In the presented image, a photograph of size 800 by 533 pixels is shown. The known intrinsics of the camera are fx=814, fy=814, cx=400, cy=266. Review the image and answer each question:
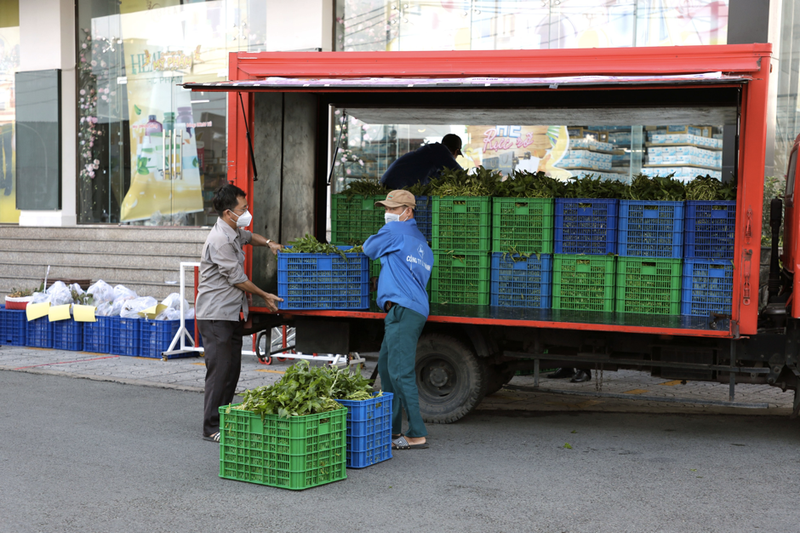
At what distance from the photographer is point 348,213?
824cm

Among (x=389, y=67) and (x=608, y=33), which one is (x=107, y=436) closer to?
(x=389, y=67)

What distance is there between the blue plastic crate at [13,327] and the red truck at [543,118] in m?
5.61

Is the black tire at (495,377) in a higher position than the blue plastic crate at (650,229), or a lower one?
lower

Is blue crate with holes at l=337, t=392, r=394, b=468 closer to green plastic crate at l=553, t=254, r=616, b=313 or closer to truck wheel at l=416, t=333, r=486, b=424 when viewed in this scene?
truck wheel at l=416, t=333, r=486, b=424

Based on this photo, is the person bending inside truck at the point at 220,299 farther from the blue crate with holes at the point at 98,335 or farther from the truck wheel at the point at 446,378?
the blue crate with holes at the point at 98,335

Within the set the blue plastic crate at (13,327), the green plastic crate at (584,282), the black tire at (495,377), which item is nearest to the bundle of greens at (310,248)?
the black tire at (495,377)

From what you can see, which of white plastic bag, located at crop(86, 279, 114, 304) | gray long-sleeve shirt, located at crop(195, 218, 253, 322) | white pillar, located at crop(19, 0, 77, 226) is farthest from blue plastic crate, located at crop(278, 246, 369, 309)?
white pillar, located at crop(19, 0, 77, 226)

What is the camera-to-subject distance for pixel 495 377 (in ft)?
25.3

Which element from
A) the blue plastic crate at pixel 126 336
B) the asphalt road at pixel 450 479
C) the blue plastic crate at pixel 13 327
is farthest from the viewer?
the blue plastic crate at pixel 13 327

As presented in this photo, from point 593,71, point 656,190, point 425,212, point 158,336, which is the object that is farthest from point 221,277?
point 158,336

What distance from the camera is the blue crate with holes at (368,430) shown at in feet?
19.0

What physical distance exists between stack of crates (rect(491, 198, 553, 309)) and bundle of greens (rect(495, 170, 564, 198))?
94mm

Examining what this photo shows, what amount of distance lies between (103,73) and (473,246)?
1214 cm

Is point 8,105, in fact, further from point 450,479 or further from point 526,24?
point 450,479
